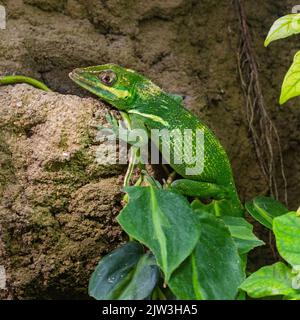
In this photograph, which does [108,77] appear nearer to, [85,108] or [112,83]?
[112,83]

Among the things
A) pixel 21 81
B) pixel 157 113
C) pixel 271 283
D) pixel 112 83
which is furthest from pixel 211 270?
pixel 21 81

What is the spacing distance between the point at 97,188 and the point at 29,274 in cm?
44

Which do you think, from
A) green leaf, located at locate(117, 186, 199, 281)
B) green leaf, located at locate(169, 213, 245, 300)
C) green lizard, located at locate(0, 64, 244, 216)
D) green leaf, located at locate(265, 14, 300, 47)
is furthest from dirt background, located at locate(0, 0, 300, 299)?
green leaf, located at locate(265, 14, 300, 47)

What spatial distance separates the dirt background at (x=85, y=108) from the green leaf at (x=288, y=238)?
27.2 inches

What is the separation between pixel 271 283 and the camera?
204 cm

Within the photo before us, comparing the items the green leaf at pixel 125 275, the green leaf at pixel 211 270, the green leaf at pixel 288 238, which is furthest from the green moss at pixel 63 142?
the green leaf at pixel 288 238

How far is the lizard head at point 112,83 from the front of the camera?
2545 mm

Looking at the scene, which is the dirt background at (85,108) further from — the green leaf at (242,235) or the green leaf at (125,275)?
the green leaf at (242,235)

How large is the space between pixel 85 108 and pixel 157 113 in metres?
0.34

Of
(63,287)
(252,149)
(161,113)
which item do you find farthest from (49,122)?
(252,149)

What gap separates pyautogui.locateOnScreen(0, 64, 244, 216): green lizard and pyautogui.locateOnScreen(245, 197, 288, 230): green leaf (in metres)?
0.12

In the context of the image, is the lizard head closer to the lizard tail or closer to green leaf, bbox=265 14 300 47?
the lizard tail

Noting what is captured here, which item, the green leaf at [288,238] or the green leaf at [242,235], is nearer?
the green leaf at [288,238]

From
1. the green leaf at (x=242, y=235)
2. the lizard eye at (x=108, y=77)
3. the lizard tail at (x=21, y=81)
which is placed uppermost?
the lizard eye at (x=108, y=77)
